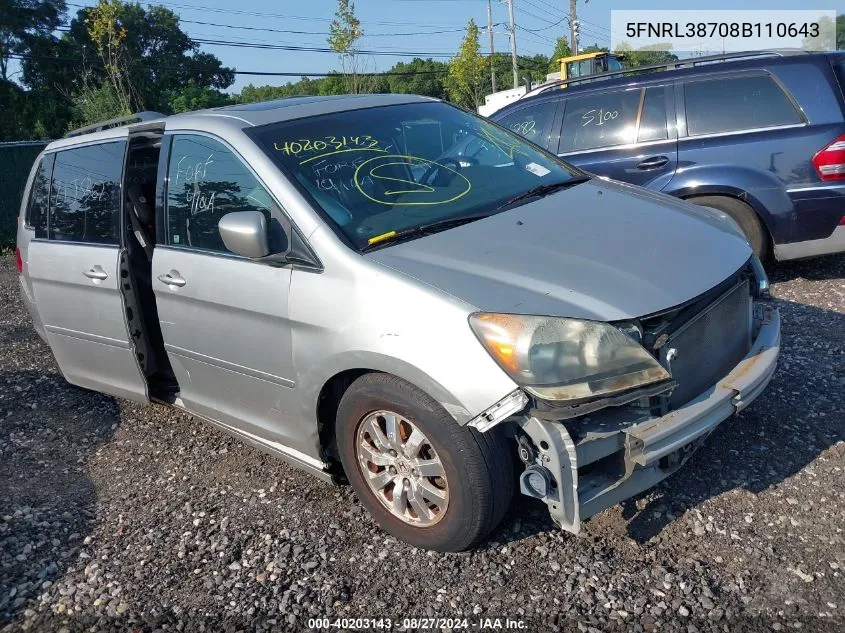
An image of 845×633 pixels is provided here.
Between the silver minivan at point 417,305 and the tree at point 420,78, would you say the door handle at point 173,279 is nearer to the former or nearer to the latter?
the silver minivan at point 417,305

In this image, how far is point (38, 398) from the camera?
5449mm

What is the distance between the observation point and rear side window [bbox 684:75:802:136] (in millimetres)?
5961

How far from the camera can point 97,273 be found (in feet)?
14.0

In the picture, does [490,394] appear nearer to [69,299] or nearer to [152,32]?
[69,299]

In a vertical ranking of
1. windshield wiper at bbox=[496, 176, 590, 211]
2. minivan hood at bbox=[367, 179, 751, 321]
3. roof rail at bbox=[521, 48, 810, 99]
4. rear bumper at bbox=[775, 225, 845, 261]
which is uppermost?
roof rail at bbox=[521, 48, 810, 99]

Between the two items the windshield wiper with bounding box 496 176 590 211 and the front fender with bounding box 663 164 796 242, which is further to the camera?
the front fender with bounding box 663 164 796 242

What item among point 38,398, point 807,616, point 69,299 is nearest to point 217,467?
point 69,299

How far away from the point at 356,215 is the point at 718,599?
2.09m

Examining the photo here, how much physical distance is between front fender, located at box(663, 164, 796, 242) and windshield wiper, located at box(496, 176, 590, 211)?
249 cm

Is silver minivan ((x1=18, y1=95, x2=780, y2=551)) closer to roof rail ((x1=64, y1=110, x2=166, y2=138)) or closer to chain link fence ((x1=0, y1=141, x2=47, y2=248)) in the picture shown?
roof rail ((x1=64, y1=110, x2=166, y2=138))

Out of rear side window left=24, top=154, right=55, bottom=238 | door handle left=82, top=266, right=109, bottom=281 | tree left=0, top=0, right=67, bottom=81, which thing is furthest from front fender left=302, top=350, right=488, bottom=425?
tree left=0, top=0, right=67, bottom=81

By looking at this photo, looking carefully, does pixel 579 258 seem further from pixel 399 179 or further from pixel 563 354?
pixel 399 179

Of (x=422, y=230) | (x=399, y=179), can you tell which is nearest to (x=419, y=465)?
(x=422, y=230)

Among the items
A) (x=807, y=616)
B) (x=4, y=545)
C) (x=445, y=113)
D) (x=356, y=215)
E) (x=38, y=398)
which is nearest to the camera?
(x=807, y=616)
